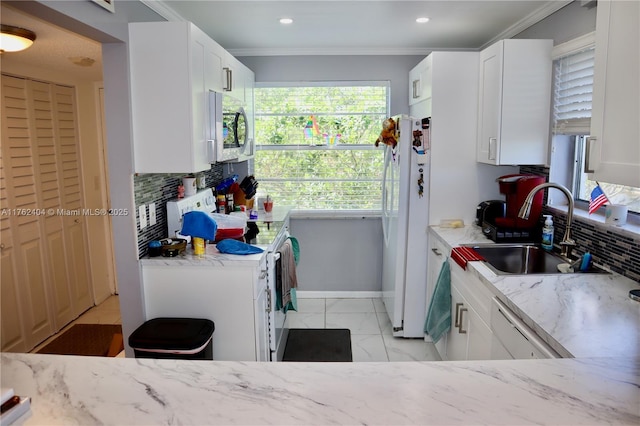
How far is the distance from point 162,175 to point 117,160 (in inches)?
16.7

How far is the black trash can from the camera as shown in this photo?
2094mm

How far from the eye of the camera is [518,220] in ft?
9.45

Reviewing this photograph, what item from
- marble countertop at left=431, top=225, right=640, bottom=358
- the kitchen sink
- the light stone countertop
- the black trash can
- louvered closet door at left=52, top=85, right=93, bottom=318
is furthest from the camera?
louvered closet door at left=52, top=85, right=93, bottom=318

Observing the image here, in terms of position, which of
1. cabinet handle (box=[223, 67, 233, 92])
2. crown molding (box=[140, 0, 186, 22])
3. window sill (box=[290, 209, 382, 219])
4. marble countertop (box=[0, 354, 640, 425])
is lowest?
window sill (box=[290, 209, 382, 219])

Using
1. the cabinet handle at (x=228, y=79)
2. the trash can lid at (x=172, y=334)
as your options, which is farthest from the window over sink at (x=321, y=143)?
the trash can lid at (x=172, y=334)

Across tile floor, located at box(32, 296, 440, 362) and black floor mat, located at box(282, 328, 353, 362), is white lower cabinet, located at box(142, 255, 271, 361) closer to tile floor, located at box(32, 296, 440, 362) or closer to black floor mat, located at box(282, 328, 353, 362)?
black floor mat, located at box(282, 328, 353, 362)

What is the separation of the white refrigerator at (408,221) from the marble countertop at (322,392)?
7.36 ft

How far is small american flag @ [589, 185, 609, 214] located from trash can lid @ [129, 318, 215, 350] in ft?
7.31

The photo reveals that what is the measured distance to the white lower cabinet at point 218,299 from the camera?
7.80 feet

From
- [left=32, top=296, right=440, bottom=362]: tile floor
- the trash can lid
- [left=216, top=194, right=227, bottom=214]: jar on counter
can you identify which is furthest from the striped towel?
[left=216, top=194, right=227, bottom=214]: jar on counter

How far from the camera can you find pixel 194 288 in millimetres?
2402

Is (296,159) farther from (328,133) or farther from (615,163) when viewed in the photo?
(615,163)

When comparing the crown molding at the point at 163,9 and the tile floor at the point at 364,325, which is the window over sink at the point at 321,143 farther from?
the crown molding at the point at 163,9

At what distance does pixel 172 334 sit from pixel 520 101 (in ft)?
8.27
